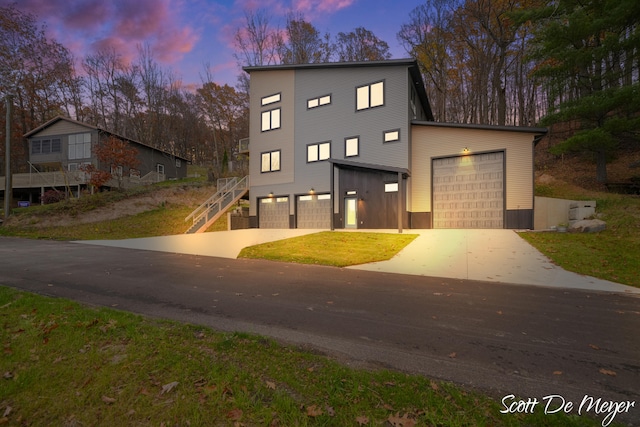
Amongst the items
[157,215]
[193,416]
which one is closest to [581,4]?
[193,416]

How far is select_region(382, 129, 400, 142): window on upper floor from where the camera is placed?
1745cm

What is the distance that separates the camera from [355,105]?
1906 cm

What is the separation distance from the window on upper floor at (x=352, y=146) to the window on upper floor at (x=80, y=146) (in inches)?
1076

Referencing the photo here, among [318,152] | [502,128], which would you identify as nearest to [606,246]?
[502,128]

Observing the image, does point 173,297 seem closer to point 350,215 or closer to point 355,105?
point 350,215

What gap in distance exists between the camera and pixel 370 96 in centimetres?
1859

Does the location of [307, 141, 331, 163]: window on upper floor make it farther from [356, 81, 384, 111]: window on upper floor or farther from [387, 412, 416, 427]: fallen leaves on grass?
[387, 412, 416, 427]: fallen leaves on grass

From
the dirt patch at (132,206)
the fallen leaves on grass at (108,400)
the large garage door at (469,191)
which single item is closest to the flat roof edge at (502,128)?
the large garage door at (469,191)

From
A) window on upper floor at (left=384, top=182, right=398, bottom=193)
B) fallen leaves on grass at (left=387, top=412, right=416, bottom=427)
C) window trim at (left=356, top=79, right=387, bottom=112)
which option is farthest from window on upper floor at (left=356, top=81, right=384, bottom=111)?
fallen leaves on grass at (left=387, top=412, right=416, bottom=427)

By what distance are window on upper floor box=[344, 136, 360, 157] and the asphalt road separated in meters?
12.1

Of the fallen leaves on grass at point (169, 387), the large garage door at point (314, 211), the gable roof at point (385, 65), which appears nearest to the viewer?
the fallen leaves on grass at point (169, 387)

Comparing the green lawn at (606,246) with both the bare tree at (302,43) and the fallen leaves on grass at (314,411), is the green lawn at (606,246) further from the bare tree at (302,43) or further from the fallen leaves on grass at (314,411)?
the bare tree at (302,43)

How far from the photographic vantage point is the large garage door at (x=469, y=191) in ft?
51.3

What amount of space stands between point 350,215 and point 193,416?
16785mm
